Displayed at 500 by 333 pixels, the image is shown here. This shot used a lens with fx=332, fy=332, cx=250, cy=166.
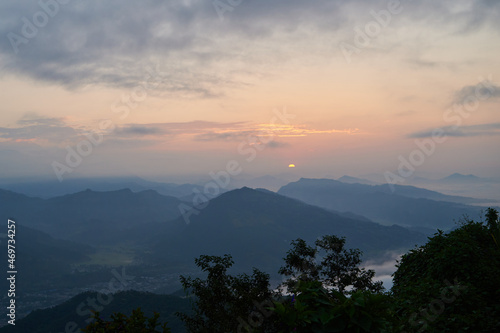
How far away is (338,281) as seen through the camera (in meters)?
21.6

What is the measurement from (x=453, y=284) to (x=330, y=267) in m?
11.2

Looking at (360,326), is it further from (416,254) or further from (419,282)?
(416,254)

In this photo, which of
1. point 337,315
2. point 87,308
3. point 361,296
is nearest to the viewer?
point 337,315

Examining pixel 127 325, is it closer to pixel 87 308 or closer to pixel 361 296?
pixel 361 296

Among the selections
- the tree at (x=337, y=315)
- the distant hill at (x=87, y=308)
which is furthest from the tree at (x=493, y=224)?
the distant hill at (x=87, y=308)

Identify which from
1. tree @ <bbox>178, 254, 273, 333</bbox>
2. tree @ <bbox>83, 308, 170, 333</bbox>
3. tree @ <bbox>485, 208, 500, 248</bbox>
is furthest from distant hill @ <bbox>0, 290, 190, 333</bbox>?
tree @ <bbox>83, 308, 170, 333</bbox>

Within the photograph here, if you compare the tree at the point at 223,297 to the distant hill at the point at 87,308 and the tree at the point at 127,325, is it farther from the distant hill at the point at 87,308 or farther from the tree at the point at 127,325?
the distant hill at the point at 87,308

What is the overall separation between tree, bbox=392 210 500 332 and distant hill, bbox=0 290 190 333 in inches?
4351

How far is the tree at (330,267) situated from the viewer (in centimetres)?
2094

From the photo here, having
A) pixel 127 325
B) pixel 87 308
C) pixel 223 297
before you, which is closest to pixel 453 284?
pixel 223 297

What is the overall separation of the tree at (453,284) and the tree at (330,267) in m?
6.60

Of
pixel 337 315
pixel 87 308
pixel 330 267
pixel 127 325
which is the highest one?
pixel 337 315

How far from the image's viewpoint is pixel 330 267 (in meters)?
22.0

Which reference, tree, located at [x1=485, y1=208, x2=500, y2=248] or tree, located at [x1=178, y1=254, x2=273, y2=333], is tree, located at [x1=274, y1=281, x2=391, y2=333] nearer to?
tree, located at [x1=178, y1=254, x2=273, y2=333]
